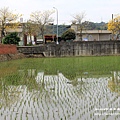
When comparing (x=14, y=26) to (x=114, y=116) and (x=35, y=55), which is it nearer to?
(x=35, y=55)

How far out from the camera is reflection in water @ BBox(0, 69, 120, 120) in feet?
30.0

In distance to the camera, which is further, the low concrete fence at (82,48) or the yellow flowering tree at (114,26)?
the yellow flowering tree at (114,26)

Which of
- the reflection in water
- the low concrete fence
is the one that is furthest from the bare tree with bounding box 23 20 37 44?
the reflection in water

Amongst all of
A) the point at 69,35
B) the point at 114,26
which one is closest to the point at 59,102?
the point at 69,35

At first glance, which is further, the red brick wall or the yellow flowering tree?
the yellow flowering tree

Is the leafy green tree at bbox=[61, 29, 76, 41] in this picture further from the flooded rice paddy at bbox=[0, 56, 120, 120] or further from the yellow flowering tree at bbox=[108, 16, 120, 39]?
the flooded rice paddy at bbox=[0, 56, 120, 120]

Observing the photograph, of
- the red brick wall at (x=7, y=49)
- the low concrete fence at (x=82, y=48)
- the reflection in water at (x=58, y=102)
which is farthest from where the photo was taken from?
the low concrete fence at (x=82, y=48)

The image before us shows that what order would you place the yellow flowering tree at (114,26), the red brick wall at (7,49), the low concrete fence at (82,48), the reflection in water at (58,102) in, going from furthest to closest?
1. the yellow flowering tree at (114,26)
2. the low concrete fence at (82,48)
3. the red brick wall at (7,49)
4. the reflection in water at (58,102)

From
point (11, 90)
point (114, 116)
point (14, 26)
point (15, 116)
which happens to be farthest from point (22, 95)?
point (14, 26)

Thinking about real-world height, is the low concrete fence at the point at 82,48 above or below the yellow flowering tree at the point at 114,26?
below

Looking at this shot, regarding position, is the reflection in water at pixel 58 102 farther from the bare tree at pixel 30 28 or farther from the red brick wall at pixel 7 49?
the bare tree at pixel 30 28

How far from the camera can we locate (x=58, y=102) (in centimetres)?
1133

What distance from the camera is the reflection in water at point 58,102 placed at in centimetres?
915

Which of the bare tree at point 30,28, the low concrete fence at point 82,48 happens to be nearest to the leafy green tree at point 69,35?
the bare tree at point 30,28
